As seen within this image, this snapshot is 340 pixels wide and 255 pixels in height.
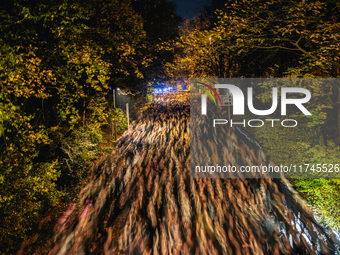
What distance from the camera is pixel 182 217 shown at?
5484 millimetres

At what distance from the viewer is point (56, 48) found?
5176 mm

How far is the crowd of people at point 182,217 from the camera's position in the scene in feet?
15.7

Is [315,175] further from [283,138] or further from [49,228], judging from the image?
[49,228]

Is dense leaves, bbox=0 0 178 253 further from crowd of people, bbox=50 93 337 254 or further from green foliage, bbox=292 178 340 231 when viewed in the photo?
green foliage, bbox=292 178 340 231

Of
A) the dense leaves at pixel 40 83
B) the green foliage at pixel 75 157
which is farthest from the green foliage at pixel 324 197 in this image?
the green foliage at pixel 75 157

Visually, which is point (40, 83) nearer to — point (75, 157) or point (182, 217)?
point (75, 157)

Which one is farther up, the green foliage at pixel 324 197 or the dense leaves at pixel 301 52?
the dense leaves at pixel 301 52

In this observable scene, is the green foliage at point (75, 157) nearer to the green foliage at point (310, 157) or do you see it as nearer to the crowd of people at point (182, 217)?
the crowd of people at point (182, 217)

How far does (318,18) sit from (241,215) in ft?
21.8

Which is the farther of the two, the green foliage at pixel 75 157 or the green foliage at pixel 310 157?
the green foliage at pixel 75 157

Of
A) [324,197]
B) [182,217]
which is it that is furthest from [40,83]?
[324,197]

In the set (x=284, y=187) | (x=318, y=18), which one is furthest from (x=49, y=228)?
(x=318, y=18)

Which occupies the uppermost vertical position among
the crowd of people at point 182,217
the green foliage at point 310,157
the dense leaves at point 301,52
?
the dense leaves at point 301,52

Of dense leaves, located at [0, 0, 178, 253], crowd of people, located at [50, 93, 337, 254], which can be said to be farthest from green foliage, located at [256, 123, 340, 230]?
dense leaves, located at [0, 0, 178, 253]
